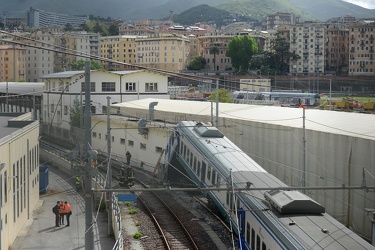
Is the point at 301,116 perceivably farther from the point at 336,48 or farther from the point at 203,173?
the point at 336,48

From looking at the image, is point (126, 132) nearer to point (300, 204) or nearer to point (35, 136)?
point (35, 136)

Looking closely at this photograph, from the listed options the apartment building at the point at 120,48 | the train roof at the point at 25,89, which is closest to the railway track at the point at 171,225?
the train roof at the point at 25,89

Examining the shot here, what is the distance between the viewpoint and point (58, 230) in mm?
16812

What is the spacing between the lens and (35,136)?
70.4ft

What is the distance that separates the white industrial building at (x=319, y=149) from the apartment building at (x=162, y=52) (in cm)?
7848

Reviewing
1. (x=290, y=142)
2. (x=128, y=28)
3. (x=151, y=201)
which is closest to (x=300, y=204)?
(x=290, y=142)

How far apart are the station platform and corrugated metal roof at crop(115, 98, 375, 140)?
619cm

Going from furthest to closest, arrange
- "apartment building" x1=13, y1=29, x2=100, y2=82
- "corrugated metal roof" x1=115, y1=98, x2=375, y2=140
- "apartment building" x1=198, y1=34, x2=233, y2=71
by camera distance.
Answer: "apartment building" x1=198, y1=34, x2=233, y2=71 < "apartment building" x1=13, y1=29, x2=100, y2=82 < "corrugated metal roof" x1=115, y1=98, x2=375, y2=140

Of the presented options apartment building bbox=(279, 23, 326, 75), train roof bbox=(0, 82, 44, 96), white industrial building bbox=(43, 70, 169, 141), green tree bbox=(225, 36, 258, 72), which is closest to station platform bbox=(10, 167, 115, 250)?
white industrial building bbox=(43, 70, 169, 141)

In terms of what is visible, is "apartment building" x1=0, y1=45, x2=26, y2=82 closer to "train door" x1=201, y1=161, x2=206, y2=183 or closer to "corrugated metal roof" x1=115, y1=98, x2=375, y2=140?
"corrugated metal roof" x1=115, y1=98, x2=375, y2=140

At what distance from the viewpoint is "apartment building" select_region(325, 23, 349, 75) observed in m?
104

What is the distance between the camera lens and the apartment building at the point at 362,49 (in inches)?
3664

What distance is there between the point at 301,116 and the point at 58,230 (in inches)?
337

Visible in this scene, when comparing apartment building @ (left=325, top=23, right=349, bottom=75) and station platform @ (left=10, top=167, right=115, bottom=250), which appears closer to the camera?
station platform @ (left=10, top=167, right=115, bottom=250)
